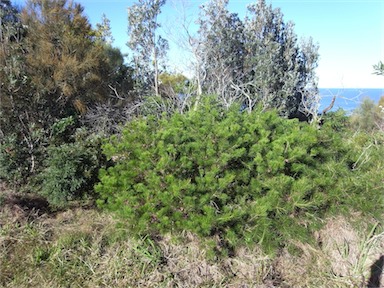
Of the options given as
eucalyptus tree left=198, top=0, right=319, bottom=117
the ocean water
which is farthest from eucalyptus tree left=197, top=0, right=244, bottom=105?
the ocean water

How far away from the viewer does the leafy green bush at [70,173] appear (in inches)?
116

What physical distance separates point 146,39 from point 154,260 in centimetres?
522

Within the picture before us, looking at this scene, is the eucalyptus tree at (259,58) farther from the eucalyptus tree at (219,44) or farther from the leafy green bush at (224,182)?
the leafy green bush at (224,182)

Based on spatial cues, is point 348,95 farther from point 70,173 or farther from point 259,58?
point 70,173

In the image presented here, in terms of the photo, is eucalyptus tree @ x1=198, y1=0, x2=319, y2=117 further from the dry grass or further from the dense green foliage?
the dry grass

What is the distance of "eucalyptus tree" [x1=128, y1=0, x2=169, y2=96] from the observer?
6.21 m

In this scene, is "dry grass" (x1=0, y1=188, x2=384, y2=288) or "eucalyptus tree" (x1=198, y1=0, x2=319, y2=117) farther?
"eucalyptus tree" (x1=198, y1=0, x2=319, y2=117)

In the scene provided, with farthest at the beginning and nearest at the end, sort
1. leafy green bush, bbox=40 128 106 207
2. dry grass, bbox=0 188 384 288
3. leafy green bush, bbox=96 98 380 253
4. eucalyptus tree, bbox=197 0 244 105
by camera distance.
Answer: eucalyptus tree, bbox=197 0 244 105 < leafy green bush, bbox=40 128 106 207 < leafy green bush, bbox=96 98 380 253 < dry grass, bbox=0 188 384 288

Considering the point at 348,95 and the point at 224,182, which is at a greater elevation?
the point at 348,95

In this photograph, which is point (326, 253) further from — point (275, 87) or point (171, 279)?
point (275, 87)

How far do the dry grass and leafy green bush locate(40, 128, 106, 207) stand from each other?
0.97 feet

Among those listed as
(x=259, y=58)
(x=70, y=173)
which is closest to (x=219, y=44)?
(x=259, y=58)

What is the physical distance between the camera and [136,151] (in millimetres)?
2627

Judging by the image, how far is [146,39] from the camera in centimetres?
649
